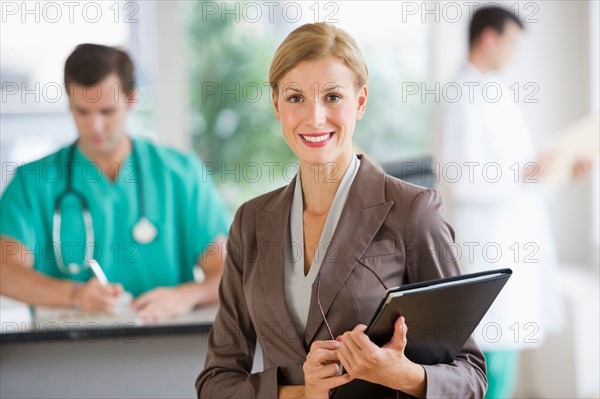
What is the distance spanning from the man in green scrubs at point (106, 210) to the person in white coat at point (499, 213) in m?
Result: 0.96

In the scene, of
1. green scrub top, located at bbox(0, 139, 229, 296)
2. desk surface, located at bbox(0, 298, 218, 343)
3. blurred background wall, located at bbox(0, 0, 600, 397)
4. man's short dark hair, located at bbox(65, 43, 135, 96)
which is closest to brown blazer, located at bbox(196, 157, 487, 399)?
desk surface, located at bbox(0, 298, 218, 343)

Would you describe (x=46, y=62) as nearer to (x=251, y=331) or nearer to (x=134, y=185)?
(x=134, y=185)

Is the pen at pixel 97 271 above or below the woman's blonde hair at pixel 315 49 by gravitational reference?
below

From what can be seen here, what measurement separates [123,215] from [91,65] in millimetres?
455

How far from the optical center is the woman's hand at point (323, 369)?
43.2 inches

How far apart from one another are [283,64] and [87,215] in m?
1.22

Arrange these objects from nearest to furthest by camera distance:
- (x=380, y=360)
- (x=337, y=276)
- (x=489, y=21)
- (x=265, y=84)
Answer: (x=380, y=360)
(x=337, y=276)
(x=489, y=21)
(x=265, y=84)

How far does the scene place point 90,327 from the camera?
5.95 ft

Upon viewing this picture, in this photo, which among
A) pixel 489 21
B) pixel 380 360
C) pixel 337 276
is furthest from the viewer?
pixel 489 21

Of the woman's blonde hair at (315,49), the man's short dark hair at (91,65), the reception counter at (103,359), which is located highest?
the man's short dark hair at (91,65)

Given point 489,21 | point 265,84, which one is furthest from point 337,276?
point 265,84

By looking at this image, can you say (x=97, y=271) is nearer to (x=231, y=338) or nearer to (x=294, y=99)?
(x=231, y=338)

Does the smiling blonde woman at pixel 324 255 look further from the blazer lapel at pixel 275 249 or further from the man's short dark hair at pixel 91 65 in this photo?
the man's short dark hair at pixel 91 65

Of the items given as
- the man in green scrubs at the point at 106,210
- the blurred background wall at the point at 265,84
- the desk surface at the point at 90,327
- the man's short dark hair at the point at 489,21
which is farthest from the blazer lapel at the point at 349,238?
the blurred background wall at the point at 265,84
